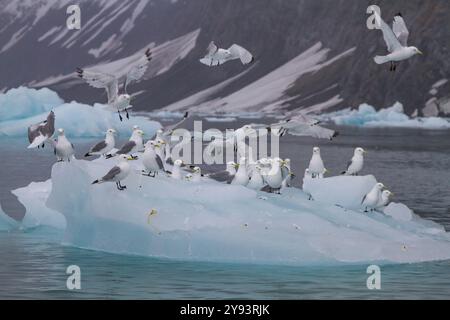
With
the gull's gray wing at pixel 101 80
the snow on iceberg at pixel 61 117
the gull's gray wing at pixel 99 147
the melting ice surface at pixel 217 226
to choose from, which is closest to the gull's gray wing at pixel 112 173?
the melting ice surface at pixel 217 226

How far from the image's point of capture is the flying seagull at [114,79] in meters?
24.8

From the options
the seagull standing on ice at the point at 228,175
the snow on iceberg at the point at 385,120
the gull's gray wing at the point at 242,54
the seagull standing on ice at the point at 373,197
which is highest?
the snow on iceberg at the point at 385,120

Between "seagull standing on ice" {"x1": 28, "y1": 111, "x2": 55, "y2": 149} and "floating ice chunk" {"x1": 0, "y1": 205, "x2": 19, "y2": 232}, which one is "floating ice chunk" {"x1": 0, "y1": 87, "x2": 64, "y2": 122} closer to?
"floating ice chunk" {"x1": 0, "y1": 205, "x2": 19, "y2": 232}

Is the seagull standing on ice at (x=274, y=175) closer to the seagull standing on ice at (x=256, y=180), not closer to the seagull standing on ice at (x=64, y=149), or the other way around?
the seagull standing on ice at (x=256, y=180)

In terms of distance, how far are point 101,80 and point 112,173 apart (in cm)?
472

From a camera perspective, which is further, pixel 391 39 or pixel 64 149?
pixel 391 39

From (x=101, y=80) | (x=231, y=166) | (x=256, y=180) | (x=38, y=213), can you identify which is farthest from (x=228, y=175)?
(x=38, y=213)

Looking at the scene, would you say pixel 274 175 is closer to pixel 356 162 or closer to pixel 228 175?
pixel 228 175

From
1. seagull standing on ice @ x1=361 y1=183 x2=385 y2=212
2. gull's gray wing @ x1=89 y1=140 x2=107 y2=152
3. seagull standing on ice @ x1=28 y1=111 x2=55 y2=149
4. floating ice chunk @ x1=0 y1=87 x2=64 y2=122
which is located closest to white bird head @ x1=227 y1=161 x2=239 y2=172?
gull's gray wing @ x1=89 y1=140 x2=107 y2=152

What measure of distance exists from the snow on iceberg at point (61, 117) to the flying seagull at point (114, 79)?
154 ft

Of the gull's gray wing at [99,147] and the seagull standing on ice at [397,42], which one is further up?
the seagull standing on ice at [397,42]

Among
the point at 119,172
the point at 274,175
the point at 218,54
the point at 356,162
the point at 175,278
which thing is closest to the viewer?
the point at 175,278

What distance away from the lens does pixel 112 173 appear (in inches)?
841

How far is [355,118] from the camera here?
12631cm
